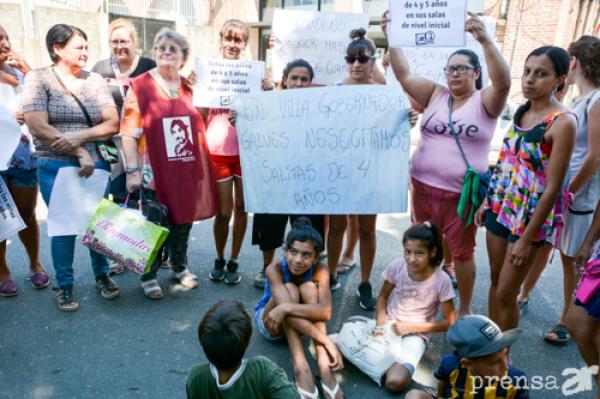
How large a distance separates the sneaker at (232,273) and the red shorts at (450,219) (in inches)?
64.9

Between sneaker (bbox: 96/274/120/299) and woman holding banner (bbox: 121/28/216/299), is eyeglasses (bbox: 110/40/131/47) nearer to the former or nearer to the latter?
woman holding banner (bbox: 121/28/216/299)

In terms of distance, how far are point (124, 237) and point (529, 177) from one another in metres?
2.48

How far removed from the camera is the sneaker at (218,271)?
3.84 m

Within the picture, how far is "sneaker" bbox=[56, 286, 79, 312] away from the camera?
128 inches

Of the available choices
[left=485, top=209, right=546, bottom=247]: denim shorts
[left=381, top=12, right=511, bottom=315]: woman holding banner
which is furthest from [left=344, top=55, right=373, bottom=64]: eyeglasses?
[left=485, top=209, right=546, bottom=247]: denim shorts

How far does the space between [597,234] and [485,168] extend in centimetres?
74

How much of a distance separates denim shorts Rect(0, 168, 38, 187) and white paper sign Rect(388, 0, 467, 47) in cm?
270

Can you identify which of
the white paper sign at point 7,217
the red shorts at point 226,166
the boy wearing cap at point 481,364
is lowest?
the boy wearing cap at point 481,364

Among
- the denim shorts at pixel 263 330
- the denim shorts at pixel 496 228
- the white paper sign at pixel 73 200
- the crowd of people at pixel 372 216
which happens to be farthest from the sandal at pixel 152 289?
the denim shorts at pixel 496 228

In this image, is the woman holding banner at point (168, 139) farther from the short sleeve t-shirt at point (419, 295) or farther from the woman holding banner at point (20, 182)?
the short sleeve t-shirt at point (419, 295)

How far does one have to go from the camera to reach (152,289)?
3.50 metres

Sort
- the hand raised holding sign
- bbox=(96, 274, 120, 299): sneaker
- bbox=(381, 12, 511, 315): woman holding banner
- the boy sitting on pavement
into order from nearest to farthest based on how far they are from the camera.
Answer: the boy sitting on pavement, the hand raised holding sign, bbox=(381, 12, 511, 315): woman holding banner, bbox=(96, 274, 120, 299): sneaker

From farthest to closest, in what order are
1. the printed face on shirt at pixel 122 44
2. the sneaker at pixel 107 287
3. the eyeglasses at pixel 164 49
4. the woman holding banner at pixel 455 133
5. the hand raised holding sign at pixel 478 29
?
the printed face on shirt at pixel 122 44 < the sneaker at pixel 107 287 < the eyeglasses at pixel 164 49 < the woman holding banner at pixel 455 133 < the hand raised holding sign at pixel 478 29

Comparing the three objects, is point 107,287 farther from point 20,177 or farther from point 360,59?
point 360,59
